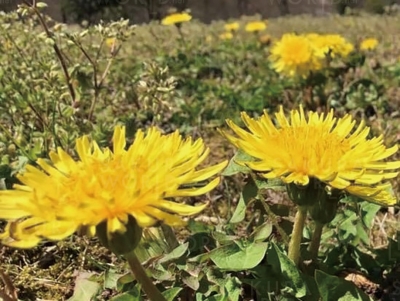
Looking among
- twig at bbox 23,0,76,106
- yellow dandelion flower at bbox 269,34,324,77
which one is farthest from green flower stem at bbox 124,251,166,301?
yellow dandelion flower at bbox 269,34,324,77

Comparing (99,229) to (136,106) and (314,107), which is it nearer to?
(136,106)

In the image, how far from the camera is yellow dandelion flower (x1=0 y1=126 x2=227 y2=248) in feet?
3.09

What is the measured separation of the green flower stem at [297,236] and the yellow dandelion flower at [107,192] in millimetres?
334

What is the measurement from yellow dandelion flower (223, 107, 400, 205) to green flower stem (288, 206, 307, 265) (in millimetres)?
142

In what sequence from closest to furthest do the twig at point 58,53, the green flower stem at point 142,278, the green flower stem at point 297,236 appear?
the green flower stem at point 142,278, the green flower stem at point 297,236, the twig at point 58,53

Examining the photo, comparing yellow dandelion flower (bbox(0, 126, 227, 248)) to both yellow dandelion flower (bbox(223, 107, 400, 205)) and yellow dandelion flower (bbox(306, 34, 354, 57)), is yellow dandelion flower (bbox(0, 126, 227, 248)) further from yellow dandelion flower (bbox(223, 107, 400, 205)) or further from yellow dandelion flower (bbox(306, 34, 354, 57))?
yellow dandelion flower (bbox(306, 34, 354, 57))

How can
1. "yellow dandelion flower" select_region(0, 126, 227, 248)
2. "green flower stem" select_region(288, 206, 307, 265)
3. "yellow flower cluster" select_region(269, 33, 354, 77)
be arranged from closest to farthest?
1. "yellow dandelion flower" select_region(0, 126, 227, 248)
2. "green flower stem" select_region(288, 206, 307, 265)
3. "yellow flower cluster" select_region(269, 33, 354, 77)

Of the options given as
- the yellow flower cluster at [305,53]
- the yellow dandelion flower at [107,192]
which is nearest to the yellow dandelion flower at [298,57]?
the yellow flower cluster at [305,53]

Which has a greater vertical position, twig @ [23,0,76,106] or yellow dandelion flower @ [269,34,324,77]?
twig @ [23,0,76,106]

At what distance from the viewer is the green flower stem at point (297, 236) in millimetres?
1322

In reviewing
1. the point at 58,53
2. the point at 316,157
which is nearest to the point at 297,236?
the point at 316,157

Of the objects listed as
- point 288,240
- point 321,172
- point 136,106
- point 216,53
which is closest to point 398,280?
point 288,240

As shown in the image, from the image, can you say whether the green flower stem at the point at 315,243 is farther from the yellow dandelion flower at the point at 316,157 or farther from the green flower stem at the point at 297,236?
the yellow dandelion flower at the point at 316,157

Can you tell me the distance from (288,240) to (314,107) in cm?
237
